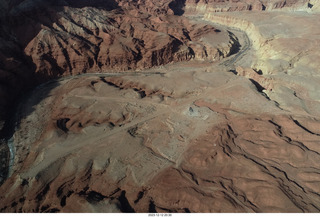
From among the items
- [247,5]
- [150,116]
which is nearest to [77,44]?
[150,116]

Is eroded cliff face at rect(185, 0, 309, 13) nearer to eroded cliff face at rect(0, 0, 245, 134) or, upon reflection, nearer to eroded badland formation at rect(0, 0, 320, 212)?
eroded badland formation at rect(0, 0, 320, 212)

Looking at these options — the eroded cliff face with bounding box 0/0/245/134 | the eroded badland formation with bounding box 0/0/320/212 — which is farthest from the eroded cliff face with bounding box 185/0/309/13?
the eroded cliff face with bounding box 0/0/245/134

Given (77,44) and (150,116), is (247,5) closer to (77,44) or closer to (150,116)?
(77,44)

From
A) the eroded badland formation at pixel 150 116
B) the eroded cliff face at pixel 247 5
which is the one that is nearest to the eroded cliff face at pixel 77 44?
the eroded badland formation at pixel 150 116

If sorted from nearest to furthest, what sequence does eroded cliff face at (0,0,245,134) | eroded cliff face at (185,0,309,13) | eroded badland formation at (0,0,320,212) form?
eroded badland formation at (0,0,320,212) < eroded cliff face at (0,0,245,134) < eroded cliff face at (185,0,309,13)

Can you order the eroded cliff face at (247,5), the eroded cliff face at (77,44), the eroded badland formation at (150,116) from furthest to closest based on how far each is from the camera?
the eroded cliff face at (247,5) → the eroded cliff face at (77,44) → the eroded badland formation at (150,116)

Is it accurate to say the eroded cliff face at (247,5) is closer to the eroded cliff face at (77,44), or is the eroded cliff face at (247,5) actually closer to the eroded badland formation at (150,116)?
the eroded badland formation at (150,116)

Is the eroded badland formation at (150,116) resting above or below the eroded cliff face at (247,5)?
below

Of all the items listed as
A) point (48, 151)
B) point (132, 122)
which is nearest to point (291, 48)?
point (132, 122)

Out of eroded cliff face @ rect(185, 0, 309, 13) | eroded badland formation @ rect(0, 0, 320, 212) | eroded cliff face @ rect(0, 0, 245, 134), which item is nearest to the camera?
eroded badland formation @ rect(0, 0, 320, 212)

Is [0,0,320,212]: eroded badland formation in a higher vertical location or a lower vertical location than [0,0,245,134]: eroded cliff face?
lower
